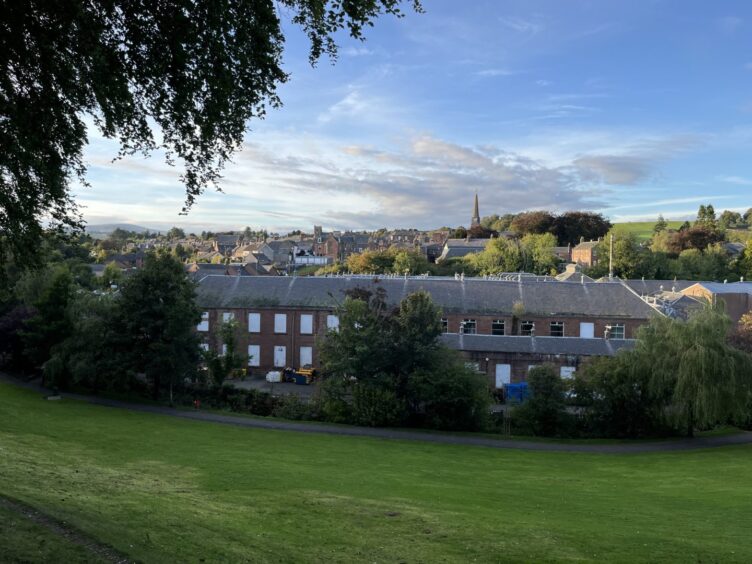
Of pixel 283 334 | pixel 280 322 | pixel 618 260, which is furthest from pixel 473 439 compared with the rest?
pixel 618 260

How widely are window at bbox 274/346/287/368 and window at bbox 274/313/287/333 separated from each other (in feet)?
4.78

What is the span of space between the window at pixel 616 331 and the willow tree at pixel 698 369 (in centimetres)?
1221

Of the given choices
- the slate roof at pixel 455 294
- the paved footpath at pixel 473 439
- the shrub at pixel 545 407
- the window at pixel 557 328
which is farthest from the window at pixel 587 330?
the shrub at pixel 545 407

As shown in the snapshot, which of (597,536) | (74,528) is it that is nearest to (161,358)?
(74,528)

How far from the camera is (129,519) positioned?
11.3 metres

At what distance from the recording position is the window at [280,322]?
155 ft

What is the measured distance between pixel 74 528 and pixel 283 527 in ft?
13.4

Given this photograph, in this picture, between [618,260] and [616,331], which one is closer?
[616,331]

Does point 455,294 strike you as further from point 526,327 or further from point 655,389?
point 655,389

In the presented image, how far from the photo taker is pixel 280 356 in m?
46.9

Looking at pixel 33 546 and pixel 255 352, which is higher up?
pixel 33 546

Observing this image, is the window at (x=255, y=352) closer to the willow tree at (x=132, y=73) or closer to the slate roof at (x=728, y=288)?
the willow tree at (x=132, y=73)

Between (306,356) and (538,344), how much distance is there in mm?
18128

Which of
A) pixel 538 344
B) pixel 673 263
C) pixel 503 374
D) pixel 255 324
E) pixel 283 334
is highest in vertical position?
pixel 673 263
